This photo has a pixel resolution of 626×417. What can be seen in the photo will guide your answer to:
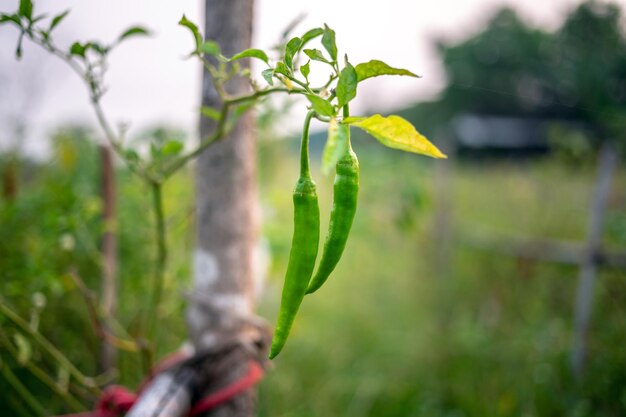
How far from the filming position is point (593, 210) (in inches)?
83.1

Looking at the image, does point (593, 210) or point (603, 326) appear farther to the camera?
point (593, 210)

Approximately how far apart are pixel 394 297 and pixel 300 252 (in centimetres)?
259

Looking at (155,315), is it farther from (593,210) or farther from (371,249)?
(371,249)

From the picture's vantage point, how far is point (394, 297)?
2945 millimetres

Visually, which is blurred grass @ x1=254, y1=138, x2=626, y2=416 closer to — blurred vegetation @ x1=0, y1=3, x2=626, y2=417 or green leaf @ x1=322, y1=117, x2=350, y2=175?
blurred vegetation @ x1=0, y1=3, x2=626, y2=417

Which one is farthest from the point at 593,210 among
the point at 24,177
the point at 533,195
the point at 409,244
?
the point at 24,177

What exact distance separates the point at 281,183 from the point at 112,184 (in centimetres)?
174

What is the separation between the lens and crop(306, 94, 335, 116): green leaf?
1.17ft

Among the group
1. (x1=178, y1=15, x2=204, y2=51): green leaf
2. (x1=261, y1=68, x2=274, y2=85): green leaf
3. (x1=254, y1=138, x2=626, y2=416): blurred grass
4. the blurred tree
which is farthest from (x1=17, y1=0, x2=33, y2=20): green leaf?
the blurred tree

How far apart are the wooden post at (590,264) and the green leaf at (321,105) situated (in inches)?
79.4

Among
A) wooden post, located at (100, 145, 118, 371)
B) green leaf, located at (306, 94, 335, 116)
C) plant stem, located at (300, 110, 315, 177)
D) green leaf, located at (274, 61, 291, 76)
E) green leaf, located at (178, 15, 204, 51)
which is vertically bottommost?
wooden post, located at (100, 145, 118, 371)

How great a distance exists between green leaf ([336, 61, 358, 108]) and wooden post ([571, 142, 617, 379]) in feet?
6.60

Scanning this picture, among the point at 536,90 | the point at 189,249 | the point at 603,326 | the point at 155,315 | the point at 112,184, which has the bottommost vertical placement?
the point at 603,326

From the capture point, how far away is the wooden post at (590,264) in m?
1.93
